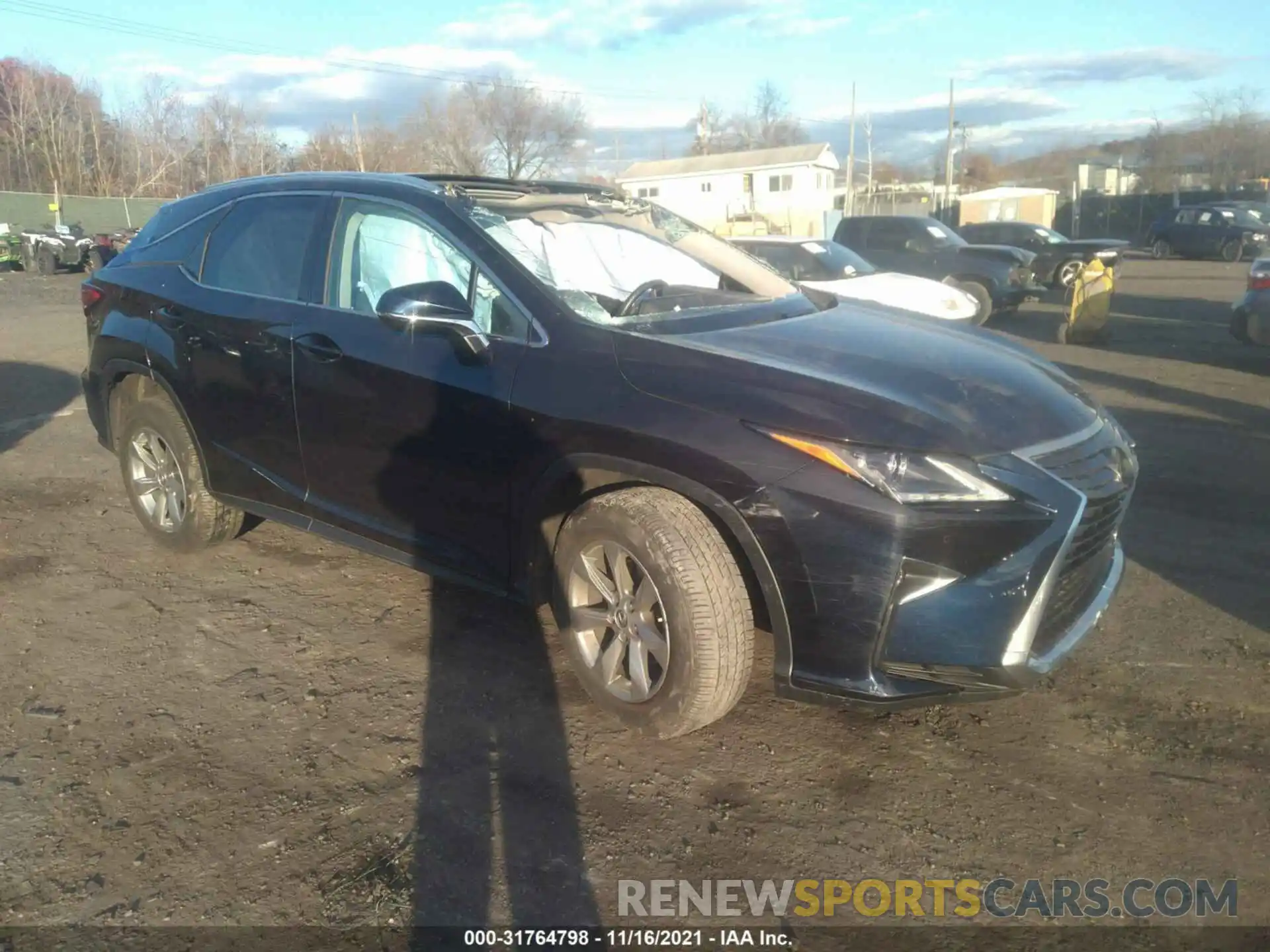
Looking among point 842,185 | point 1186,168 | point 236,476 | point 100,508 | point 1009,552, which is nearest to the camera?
point 1009,552

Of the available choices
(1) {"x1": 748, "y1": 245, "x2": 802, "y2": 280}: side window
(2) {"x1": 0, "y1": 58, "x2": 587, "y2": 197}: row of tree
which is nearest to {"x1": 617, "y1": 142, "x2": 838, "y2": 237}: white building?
(2) {"x1": 0, "y1": 58, "x2": 587, "y2": 197}: row of tree

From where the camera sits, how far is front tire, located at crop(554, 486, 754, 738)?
3.00m

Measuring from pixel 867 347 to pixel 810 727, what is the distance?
1303mm

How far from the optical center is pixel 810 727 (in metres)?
3.38

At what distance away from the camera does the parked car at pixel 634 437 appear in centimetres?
280

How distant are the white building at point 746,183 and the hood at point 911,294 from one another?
4409cm

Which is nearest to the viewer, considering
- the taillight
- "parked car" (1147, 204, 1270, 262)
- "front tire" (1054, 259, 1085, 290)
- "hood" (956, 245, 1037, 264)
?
the taillight

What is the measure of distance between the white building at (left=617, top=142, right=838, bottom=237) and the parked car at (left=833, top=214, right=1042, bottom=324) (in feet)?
125

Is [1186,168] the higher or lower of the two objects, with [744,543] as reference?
higher

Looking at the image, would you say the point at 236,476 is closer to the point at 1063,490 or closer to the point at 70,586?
the point at 70,586

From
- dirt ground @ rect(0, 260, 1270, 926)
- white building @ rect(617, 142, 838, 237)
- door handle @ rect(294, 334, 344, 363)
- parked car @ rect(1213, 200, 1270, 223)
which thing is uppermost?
white building @ rect(617, 142, 838, 237)

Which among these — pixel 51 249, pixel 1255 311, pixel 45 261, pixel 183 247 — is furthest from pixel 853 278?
pixel 45 261

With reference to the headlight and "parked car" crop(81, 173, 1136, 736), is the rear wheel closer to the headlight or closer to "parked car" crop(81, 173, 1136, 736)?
"parked car" crop(81, 173, 1136, 736)

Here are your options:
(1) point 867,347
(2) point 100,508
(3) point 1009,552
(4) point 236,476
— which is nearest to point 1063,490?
(3) point 1009,552
